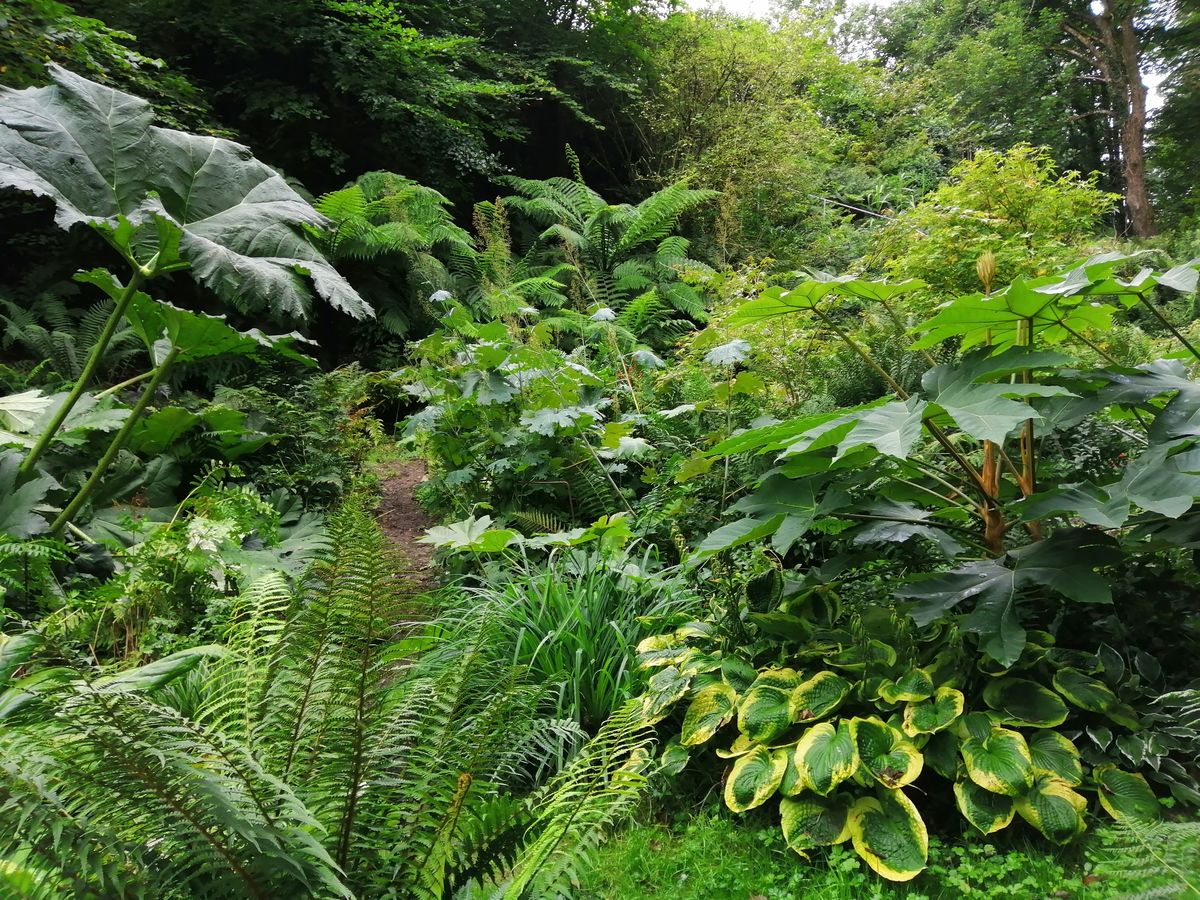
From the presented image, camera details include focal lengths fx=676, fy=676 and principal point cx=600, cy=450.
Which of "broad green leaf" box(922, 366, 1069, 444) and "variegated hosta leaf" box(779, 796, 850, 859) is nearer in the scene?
"broad green leaf" box(922, 366, 1069, 444)

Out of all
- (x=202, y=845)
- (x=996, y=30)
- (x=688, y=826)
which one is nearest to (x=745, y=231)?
(x=996, y=30)

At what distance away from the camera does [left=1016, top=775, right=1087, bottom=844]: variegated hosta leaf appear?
137 cm

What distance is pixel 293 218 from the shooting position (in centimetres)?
266

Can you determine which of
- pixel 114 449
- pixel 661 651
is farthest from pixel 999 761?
pixel 114 449

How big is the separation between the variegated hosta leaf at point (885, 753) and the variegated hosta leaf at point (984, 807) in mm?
100

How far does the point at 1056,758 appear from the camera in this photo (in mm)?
1464

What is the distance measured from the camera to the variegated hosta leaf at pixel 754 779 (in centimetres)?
157

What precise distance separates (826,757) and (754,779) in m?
0.18

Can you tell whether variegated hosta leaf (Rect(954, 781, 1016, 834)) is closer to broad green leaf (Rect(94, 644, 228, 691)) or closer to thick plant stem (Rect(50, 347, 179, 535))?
broad green leaf (Rect(94, 644, 228, 691))

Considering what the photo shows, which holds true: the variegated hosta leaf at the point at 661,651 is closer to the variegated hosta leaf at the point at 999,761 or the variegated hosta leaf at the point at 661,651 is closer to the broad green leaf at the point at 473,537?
the broad green leaf at the point at 473,537

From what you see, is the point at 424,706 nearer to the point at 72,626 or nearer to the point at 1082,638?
the point at 72,626

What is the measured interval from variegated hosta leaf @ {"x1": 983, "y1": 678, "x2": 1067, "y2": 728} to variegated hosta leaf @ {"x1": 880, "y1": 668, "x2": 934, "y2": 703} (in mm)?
130

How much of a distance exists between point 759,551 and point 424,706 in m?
1.28

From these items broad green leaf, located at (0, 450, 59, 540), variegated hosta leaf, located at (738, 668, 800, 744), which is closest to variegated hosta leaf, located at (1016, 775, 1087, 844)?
variegated hosta leaf, located at (738, 668, 800, 744)
